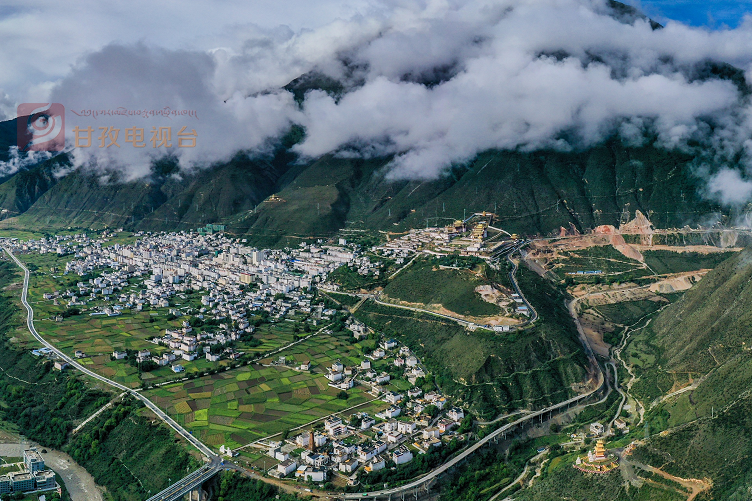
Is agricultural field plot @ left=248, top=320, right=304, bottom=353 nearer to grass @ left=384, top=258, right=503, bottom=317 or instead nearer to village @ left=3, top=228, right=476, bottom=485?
village @ left=3, top=228, right=476, bottom=485

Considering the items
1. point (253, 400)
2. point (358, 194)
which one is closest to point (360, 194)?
point (358, 194)

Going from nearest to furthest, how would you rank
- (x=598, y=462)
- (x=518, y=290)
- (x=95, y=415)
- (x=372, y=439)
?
(x=598, y=462) < (x=372, y=439) < (x=95, y=415) < (x=518, y=290)

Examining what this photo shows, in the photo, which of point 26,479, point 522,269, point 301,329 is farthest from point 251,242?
point 26,479

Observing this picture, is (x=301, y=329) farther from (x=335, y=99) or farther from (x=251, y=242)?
(x=335, y=99)

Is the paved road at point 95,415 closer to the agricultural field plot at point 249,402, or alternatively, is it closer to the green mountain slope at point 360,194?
the agricultural field plot at point 249,402

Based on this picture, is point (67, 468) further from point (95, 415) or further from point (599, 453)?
point (599, 453)

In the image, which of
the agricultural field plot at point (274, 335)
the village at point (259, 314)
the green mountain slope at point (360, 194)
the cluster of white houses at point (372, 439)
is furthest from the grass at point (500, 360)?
→ the green mountain slope at point (360, 194)

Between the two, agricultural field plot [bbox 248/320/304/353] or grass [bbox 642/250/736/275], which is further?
grass [bbox 642/250/736/275]

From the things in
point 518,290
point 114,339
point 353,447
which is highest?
point 518,290

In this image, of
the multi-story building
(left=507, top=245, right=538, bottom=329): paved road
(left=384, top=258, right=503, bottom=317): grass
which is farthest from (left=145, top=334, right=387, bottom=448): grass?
(left=507, top=245, right=538, bottom=329): paved road
